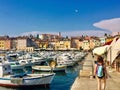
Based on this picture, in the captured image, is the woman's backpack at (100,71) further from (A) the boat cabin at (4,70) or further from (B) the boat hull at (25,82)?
(A) the boat cabin at (4,70)

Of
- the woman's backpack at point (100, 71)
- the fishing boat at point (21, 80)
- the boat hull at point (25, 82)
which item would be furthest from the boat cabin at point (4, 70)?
the woman's backpack at point (100, 71)

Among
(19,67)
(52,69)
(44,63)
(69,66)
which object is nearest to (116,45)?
(52,69)

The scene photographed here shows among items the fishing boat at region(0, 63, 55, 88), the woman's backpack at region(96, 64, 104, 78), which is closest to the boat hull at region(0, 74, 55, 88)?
the fishing boat at region(0, 63, 55, 88)

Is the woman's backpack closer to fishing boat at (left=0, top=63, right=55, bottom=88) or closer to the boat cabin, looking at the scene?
fishing boat at (left=0, top=63, right=55, bottom=88)

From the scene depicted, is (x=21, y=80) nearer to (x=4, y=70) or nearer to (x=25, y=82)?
(x=25, y=82)

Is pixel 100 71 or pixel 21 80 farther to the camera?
pixel 21 80

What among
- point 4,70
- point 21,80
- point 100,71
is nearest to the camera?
point 100,71

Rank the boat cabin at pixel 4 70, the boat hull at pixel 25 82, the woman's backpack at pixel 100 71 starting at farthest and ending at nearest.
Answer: the boat cabin at pixel 4 70 < the boat hull at pixel 25 82 < the woman's backpack at pixel 100 71

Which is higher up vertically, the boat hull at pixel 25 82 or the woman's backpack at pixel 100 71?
the woman's backpack at pixel 100 71

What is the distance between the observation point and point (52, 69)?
40.9m

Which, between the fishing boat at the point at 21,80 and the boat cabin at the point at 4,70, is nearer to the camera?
the fishing boat at the point at 21,80

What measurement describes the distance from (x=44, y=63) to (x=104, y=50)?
54.2m

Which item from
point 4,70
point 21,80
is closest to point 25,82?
point 21,80


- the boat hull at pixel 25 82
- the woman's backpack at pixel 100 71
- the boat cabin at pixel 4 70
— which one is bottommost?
the boat hull at pixel 25 82
